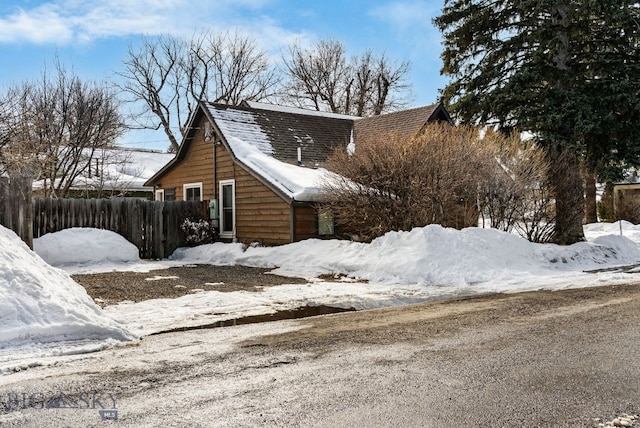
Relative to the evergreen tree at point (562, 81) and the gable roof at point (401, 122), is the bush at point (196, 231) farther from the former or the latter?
the evergreen tree at point (562, 81)

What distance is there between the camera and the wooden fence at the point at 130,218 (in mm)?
15906

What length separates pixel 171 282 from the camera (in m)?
11.2

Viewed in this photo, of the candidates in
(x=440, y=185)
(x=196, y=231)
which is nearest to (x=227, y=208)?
(x=196, y=231)

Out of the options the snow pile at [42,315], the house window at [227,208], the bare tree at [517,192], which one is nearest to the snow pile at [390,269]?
the snow pile at [42,315]

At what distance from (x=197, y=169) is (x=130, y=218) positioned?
13.4 feet

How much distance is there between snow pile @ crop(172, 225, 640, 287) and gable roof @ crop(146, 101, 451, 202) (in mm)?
2441

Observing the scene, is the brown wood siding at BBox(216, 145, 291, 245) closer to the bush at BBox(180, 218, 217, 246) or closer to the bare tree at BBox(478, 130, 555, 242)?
the bush at BBox(180, 218, 217, 246)

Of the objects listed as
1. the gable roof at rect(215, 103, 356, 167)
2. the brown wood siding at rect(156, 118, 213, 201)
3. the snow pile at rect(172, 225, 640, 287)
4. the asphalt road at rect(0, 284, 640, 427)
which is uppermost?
the gable roof at rect(215, 103, 356, 167)

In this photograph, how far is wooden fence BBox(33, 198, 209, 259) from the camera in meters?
15.9

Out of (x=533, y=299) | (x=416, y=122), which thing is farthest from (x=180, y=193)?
(x=533, y=299)

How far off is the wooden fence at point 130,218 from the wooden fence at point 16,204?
646 centimetres

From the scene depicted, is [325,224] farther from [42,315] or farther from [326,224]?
[42,315]

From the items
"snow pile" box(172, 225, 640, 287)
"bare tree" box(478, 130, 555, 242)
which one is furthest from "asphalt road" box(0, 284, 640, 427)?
"bare tree" box(478, 130, 555, 242)

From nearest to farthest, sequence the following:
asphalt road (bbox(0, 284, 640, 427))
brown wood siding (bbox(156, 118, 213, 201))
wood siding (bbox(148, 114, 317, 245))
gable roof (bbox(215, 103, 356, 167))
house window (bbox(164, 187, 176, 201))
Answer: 1. asphalt road (bbox(0, 284, 640, 427))
2. wood siding (bbox(148, 114, 317, 245))
3. gable roof (bbox(215, 103, 356, 167))
4. brown wood siding (bbox(156, 118, 213, 201))
5. house window (bbox(164, 187, 176, 201))
